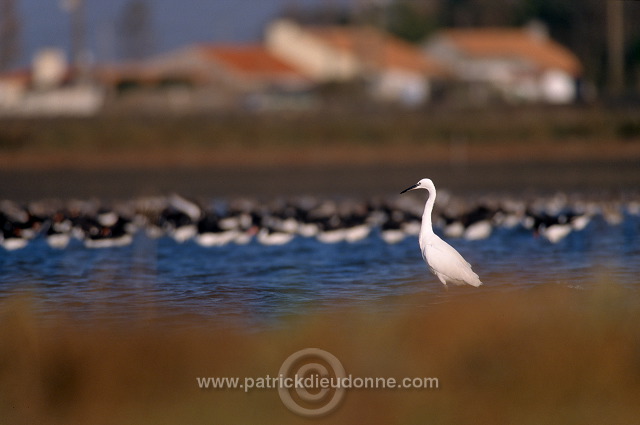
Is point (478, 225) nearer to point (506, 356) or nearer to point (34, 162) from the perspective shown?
point (506, 356)

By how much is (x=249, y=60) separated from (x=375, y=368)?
61809 millimetres

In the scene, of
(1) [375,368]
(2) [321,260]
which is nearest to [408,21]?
(2) [321,260]

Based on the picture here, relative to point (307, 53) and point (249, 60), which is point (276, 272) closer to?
point (249, 60)

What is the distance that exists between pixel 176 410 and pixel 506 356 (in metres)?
2.50

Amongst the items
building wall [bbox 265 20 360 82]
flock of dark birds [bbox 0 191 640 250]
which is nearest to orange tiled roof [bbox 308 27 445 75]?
building wall [bbox 265 20 360 82]

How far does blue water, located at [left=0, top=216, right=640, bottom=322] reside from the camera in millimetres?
12953

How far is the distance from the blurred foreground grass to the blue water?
7.87ft

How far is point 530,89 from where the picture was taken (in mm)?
77875

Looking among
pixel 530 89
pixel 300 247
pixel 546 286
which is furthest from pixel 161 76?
pixel 546 286

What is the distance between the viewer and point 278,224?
20.2 m

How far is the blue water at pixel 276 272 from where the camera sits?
12953 millimetres

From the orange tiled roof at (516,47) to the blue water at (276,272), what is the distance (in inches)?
2359

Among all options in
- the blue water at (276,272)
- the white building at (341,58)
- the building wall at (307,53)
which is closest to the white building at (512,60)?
the white building at (341,58)

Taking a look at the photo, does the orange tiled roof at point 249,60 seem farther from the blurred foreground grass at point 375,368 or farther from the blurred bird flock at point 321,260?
the blurred foreground grass at point 375,368
